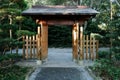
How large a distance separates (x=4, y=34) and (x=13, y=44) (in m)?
1.65

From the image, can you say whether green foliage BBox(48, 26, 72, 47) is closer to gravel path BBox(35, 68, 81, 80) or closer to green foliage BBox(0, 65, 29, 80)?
green foliage BBox(0, 65, 29, 80)

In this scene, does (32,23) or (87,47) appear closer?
(87,47)

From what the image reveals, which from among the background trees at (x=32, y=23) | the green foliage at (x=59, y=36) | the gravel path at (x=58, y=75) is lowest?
the green foliage at (x=59, y=36)

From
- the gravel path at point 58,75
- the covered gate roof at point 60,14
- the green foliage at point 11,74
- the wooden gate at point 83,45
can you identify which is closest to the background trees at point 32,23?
the wooden gate at point 83,45

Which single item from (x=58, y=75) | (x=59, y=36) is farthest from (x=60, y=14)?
(x=59, y=36)

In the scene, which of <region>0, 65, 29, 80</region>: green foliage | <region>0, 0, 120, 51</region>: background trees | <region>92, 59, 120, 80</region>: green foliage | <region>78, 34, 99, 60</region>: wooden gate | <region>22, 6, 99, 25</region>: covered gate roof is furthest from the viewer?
<region>78, 34, 99, 60</region>: wooden gate

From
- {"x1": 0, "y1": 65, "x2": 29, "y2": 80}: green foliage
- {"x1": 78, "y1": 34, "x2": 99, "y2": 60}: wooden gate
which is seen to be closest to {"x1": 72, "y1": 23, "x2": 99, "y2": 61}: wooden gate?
{"x1": 78, "y1": 34, "x2": 99, "y2": 60}: wooden gate

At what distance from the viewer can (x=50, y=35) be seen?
86.6 ft

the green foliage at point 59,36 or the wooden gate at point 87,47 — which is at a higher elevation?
the wooden gate at point 87,47

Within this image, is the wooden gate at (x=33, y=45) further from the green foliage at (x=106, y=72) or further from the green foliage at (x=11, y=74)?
the green foliage at (x=106, y=72)

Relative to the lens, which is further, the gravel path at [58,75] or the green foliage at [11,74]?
the gravel path at [58,75]

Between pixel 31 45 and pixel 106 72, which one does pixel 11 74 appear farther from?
pixel 31 45

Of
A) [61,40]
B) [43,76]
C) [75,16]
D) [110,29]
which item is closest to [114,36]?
[110,29]

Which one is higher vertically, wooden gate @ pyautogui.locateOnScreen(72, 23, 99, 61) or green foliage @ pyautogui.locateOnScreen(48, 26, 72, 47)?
wooden gate @ pyautogui.locateOnScreen(72, 23, 99, 61)
